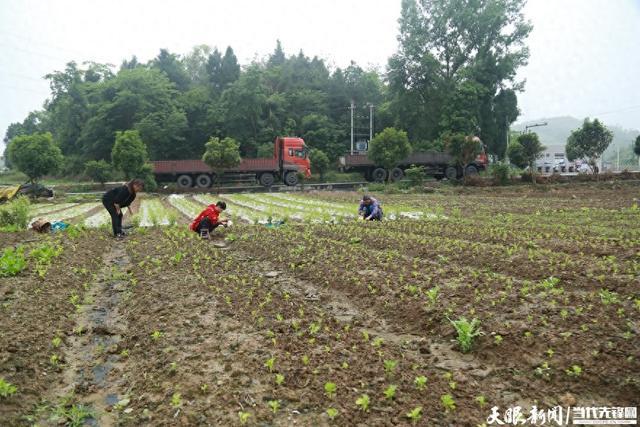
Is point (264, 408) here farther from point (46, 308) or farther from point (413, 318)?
→ point (46, 308)

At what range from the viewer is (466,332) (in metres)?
4.58

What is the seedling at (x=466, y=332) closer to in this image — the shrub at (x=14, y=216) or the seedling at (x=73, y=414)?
the seedling at (x=73, y=414)

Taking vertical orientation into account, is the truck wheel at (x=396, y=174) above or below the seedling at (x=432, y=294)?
above

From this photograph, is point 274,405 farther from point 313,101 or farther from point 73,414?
point 313,101

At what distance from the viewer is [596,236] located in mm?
10062

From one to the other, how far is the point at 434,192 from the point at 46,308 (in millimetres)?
24496

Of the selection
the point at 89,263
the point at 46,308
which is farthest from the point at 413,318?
the point at 89,263

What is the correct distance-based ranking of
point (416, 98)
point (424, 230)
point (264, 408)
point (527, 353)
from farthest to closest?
point (416, 98) → point (424, 230) → point (527, 353) → point (264, 408)

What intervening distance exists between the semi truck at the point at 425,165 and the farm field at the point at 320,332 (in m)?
25.7

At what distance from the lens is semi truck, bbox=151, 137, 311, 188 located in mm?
32562

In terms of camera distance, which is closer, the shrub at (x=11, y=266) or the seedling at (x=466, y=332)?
the seedling at (x=466, y=332)

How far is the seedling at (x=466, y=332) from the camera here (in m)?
4.54

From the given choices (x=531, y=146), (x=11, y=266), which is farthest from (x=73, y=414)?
(x=531, y=146)

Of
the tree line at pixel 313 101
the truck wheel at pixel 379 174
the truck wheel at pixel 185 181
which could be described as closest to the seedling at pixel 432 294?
the truck wheel at pixel 185 181
